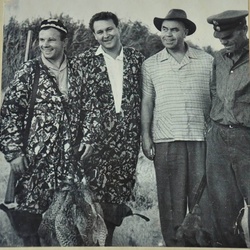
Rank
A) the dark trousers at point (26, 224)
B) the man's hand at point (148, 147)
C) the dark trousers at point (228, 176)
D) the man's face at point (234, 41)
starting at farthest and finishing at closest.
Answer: the man's face at point (234, 41) < the man's hand at point (148, 147) < the dark trousers at point (228, 176) < the dark trousers at point (26, 224)

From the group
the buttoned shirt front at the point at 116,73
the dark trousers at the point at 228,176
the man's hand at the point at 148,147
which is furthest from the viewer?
the buttoned shirt front at the point at 116,73

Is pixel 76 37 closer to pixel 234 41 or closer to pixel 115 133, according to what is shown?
pixel 115 133

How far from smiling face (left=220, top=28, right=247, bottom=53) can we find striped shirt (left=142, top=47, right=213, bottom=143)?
217 mm

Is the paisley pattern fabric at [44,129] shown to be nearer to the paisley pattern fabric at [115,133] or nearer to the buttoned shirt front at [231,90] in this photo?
the paisley pattern fabric at [115,133]

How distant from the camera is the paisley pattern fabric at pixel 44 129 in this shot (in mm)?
6711

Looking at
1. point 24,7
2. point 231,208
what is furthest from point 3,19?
point 231,208

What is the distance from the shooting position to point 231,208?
671cm

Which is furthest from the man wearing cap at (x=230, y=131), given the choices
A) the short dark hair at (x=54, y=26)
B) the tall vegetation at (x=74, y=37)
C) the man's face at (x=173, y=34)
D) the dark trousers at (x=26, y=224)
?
the dark trousers at (x=26, y=224)

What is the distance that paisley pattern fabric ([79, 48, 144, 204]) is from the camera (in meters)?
6.73

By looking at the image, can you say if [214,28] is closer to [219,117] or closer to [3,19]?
[219,117]

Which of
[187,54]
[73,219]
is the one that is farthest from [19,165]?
[187,54]

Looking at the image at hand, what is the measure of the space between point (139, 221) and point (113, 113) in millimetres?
1145

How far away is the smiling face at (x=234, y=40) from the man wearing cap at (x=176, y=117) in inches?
9.0

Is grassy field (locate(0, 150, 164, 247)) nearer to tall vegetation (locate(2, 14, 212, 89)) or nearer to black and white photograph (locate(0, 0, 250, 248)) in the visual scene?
black and white photograph (locate(0, 0, 250, 248))
